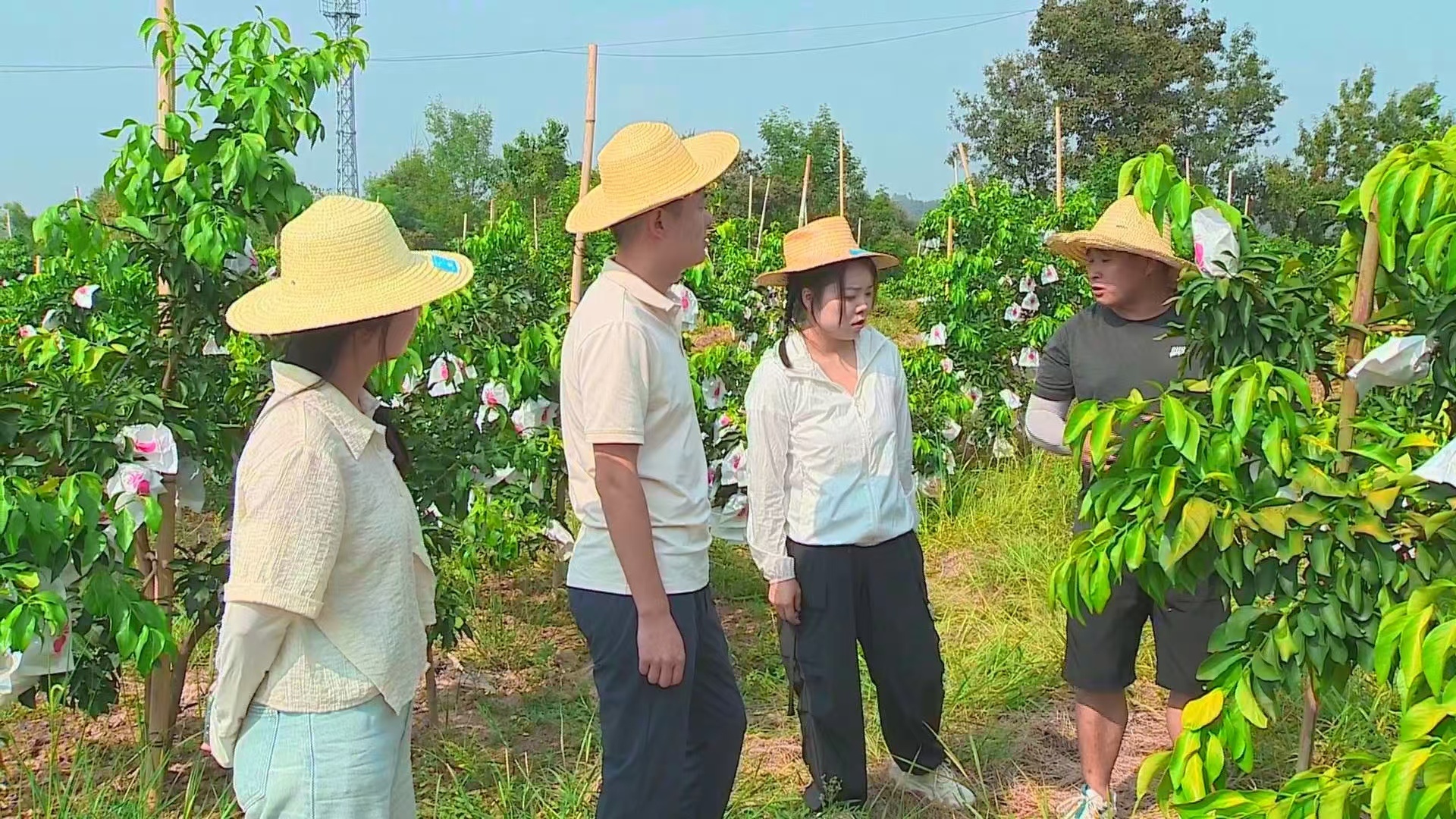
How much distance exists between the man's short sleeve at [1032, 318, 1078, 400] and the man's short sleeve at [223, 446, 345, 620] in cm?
170

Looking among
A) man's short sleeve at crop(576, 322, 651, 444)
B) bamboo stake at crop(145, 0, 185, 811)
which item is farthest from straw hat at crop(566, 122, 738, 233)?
bamboo stake at crop(145, 0, 185, 811)

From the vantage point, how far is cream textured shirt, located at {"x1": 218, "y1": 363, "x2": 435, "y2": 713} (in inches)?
57.2

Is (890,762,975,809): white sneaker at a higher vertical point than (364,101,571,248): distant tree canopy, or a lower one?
lower

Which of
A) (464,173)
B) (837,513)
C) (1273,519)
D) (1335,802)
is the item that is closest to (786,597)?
(837,513)

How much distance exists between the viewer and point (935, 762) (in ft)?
9.28

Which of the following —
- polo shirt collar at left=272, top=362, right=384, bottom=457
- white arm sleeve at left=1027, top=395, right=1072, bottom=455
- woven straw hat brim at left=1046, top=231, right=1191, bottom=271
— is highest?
woven straw hat brim at left=1046, top=231, right=1191, bottom=271

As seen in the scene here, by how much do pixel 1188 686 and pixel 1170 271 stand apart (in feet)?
2.91

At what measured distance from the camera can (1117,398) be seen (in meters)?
2.38

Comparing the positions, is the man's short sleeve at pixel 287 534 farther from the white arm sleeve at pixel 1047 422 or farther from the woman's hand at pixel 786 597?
the white arm sleeve at pixel 1047 422

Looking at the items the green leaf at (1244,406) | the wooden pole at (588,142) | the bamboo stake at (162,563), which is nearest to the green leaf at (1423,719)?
the green leaf at (1244,406)

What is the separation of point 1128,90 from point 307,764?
25387 millimetres

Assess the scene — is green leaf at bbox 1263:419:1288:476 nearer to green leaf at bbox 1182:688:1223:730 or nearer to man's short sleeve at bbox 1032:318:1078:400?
green leaf at bbox 1182:688:1223:730

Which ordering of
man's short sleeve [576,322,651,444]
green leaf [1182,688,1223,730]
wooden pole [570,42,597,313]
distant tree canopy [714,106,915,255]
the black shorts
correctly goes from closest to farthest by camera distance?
green leaf [1182,688,1223,730] → man's short sleeve [576,322,651,444] → the black shorts → wooden pole [570,42,597,313] → distant tree canopy [714,106,915,255]

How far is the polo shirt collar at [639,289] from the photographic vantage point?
76.0 inches
